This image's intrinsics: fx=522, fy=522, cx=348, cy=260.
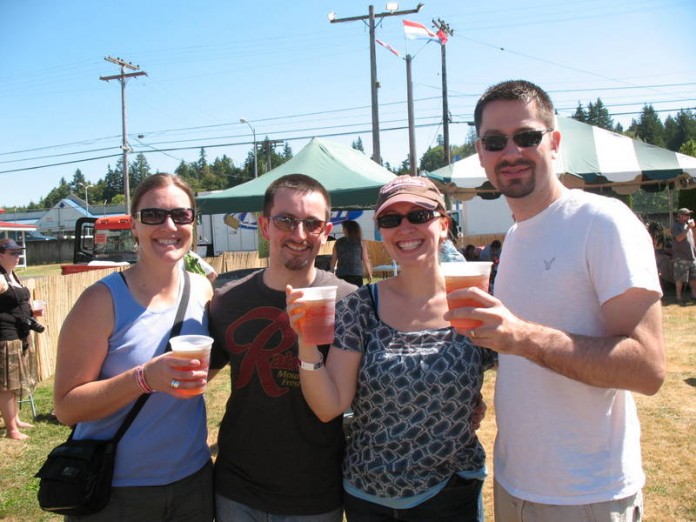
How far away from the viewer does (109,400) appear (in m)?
1.98

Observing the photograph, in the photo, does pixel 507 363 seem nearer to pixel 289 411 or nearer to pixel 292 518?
pixel 289 411

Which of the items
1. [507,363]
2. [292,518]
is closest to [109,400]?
[292,518]

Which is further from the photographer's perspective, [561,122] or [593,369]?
[561,122]

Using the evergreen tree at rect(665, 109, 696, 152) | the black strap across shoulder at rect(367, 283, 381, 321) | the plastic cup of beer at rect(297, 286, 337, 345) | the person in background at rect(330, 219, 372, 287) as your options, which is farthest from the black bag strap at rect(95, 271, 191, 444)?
the evergreen tree at rect(665, 109, 696, 152)

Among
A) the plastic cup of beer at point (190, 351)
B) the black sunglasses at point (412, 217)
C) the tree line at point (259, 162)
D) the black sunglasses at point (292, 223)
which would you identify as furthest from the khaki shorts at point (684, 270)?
the tree line at point (259, 162)

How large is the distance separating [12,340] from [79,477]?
4761 millimetres

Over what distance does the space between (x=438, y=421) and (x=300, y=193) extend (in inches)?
45.2

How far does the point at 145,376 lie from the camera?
6.36ft

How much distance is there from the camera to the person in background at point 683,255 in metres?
12.1

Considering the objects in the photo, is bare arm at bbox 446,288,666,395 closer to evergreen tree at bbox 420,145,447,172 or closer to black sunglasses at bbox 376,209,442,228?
black sunglasses at bbox 376,209,442,228

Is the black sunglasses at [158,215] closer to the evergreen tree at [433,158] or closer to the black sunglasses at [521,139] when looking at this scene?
the black sunglasses at [521,139]

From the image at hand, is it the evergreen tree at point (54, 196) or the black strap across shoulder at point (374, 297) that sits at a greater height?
the evergreen tree at point (54, 196)

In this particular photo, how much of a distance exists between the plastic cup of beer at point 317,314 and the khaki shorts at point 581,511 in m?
0.94

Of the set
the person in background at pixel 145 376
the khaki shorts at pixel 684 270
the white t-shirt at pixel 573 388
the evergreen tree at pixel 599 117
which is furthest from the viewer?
the evergreen tree at pixel 599 117
